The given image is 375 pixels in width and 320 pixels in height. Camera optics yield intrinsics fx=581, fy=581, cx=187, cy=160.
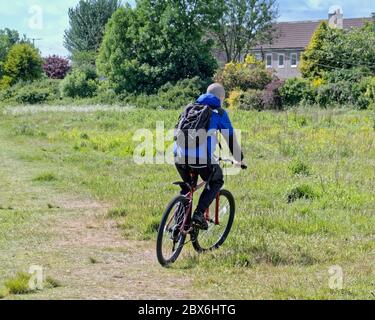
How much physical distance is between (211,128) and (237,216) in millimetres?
2632

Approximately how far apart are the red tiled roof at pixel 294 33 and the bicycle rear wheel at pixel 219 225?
67392 millimetres

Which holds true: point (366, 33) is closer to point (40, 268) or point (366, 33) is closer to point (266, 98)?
point (266, 98)

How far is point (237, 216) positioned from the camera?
8727mm

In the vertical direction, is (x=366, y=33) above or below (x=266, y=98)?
above

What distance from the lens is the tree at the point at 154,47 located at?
4209 cm

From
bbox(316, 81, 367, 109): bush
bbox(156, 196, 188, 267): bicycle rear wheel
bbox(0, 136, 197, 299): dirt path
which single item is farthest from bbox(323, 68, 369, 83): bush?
bbox(156, 196, 188, 267): bicycle rear wheel

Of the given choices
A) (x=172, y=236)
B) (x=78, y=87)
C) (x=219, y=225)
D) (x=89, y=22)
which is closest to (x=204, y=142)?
(x=172, y=236)

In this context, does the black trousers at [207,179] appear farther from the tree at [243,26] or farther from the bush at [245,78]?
the tree at [243,26]

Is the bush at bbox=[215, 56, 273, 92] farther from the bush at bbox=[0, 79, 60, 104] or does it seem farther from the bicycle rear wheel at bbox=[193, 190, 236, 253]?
the bicycle rear wheel at bbox=[193, 190, 236, 253]

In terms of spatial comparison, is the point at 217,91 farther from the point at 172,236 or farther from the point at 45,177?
the point at 45,177

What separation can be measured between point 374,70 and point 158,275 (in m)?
42.6

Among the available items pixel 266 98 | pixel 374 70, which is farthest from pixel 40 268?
pixel 374 70

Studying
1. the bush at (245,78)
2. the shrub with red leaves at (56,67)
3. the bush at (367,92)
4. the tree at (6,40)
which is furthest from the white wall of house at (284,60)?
the bush at (367,92)

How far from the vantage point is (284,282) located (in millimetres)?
5809
